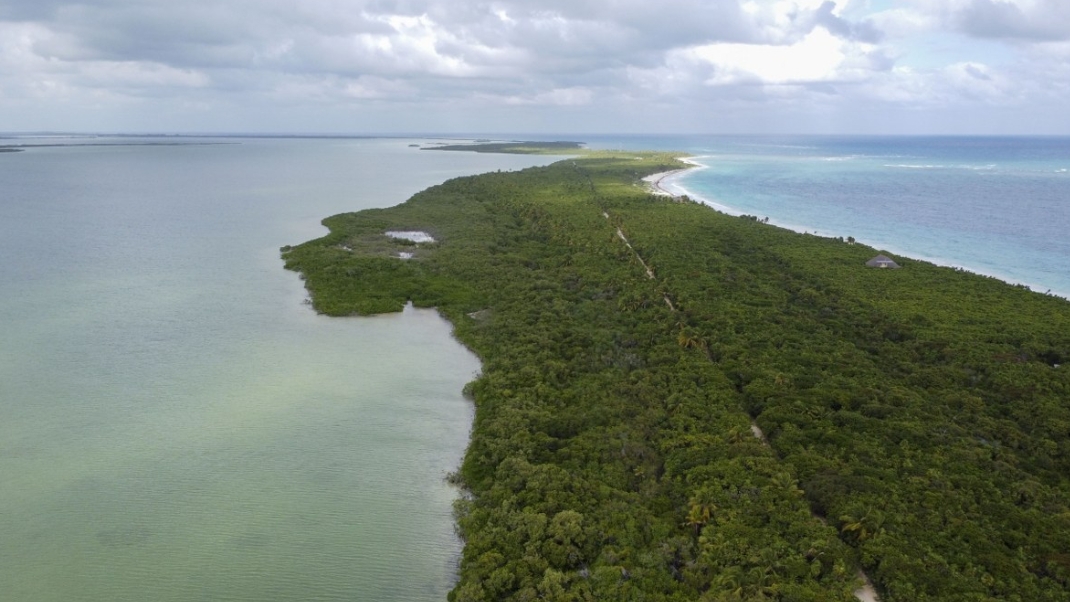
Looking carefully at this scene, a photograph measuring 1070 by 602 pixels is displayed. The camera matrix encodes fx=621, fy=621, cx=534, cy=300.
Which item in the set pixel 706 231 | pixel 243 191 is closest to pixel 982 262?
pixel 706 231

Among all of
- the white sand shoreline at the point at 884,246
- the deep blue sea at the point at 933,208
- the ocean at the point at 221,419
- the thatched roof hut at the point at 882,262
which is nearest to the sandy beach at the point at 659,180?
the white sand shoreline at the point at 884,246

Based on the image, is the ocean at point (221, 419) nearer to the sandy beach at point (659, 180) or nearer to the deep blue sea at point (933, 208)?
the deep blue sea at point (933, 208)

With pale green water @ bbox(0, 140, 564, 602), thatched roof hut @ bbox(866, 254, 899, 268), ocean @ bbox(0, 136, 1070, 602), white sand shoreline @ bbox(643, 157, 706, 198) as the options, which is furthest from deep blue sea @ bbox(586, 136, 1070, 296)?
pale green water @ bbox(0, 140, 564, 602)

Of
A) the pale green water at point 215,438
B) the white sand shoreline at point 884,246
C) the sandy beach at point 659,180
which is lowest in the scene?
the pale green water at point 215,438

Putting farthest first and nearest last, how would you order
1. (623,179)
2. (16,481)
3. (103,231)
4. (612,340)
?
(623,179), (103,231), (612,340), (16,481)

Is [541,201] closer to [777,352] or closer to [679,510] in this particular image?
[777,352]

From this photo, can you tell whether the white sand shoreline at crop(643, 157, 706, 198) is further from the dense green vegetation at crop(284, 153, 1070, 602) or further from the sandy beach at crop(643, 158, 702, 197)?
the dense green vegetation at crop(284, 153, 1070, 602)
